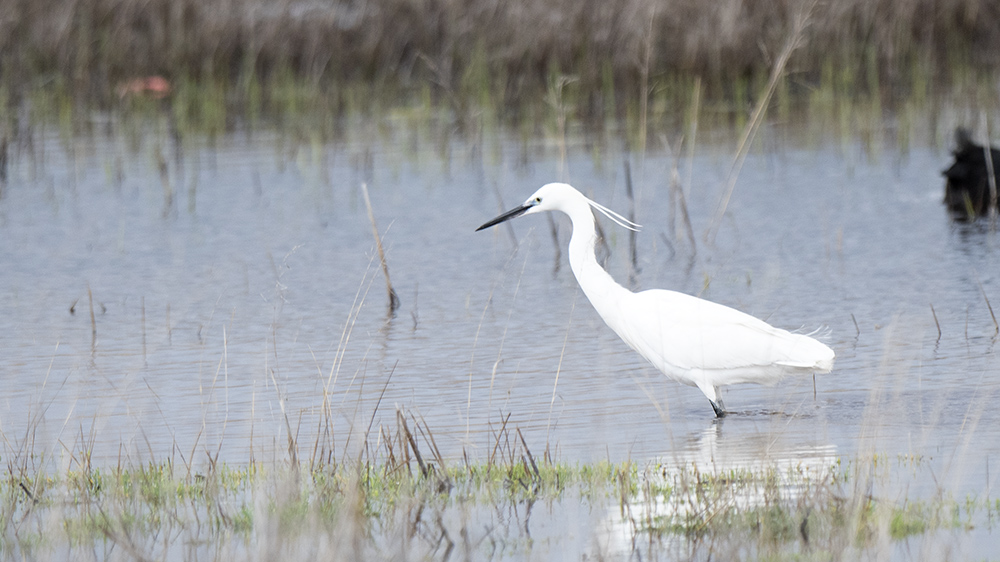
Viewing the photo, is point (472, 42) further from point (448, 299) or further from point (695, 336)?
point (695, 336)

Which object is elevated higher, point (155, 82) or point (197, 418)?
point (155, 82)

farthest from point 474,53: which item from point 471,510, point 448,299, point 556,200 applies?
point 471,510

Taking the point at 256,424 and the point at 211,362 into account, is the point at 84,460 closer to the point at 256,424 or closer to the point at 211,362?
the point at 256,424

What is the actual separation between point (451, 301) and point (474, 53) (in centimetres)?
837

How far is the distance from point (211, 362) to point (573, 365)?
6.68ft

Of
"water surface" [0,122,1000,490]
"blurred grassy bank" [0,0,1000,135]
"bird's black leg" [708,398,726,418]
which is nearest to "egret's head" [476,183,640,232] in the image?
"water surface" [0,122,1000,490]

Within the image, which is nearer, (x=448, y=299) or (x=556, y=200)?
(x=556, y=200)

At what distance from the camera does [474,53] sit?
17.0 metres

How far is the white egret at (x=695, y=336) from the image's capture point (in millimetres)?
6148

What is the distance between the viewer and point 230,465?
5.51 m

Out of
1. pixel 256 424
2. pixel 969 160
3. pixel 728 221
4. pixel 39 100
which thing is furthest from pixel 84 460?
pixel 39 100

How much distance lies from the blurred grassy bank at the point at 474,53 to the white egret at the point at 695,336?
371 inches

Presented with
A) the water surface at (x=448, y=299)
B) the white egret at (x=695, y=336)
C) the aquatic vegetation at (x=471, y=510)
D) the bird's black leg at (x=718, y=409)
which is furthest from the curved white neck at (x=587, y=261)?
the aquatic vegetation at (x=471, y=510)

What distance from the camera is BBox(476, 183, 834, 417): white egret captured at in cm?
615
